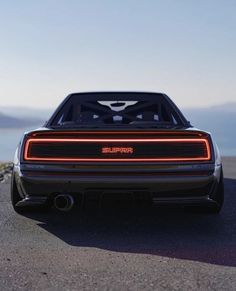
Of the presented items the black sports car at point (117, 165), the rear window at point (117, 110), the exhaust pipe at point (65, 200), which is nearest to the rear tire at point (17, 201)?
the black sports car at point (117, 165)

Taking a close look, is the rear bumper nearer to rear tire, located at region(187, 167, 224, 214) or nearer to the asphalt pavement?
rear tire, located at region(187, 167, 224, 214)

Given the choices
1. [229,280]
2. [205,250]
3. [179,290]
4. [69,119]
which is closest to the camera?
[179,290]

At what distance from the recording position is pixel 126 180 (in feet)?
15.8

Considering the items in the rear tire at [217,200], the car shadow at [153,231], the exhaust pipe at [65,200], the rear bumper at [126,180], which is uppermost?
the rear bumper at [126,180]

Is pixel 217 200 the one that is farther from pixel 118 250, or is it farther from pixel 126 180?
pixel 118 250

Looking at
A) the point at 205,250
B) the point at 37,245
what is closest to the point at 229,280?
the point at 205,250

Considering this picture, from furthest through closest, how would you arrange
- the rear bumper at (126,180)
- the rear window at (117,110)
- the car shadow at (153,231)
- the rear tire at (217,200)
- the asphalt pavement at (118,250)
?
the rear window at (117,110), the rear tire at (217,200), the rear bumper at (126,180), the car shadow at (153,231), the asphalt pavement at (118,250)

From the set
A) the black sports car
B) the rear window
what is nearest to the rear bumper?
the black sports car

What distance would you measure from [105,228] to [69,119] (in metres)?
1.81

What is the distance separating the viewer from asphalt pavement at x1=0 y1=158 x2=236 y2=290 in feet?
12.0

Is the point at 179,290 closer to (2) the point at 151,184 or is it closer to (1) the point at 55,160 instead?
(2) the point at 151,184

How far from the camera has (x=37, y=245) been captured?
4727 millimetres

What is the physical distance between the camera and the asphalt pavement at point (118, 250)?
3650 millimetres

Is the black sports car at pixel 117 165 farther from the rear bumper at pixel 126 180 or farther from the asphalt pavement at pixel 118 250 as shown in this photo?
the asphalt pavement at pixel 118 250
